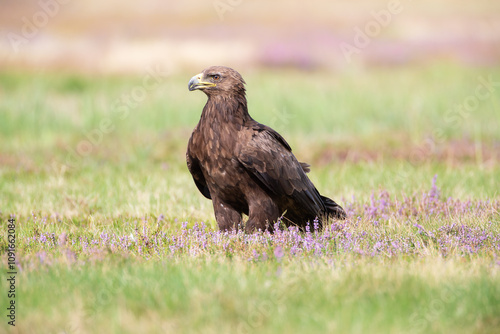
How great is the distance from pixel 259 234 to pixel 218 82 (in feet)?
5.01

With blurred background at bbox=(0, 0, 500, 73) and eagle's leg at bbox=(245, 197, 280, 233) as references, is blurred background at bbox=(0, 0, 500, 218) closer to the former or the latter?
blurred background at bbox=(0, 0, 500, 73)

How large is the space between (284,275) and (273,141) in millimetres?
1869

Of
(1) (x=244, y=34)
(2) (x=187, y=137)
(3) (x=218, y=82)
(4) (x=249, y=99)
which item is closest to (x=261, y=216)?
(3) (x=218, y=82)

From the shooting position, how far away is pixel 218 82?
246 inches

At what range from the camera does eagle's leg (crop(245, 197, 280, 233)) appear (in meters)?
6.10

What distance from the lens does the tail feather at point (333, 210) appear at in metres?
6.72

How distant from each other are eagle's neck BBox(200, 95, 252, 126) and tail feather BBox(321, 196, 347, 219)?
1318 millimetres

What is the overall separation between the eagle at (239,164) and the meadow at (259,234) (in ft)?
1.18

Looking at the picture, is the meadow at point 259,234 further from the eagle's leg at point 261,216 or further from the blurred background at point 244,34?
the blurred background at point 244,34

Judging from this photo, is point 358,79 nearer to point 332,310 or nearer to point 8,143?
point 8,143

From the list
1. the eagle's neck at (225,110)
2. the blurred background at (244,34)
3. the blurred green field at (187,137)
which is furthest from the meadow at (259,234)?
the blurred background at (244,34)

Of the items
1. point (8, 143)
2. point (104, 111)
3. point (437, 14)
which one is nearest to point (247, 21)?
point (437, 14)

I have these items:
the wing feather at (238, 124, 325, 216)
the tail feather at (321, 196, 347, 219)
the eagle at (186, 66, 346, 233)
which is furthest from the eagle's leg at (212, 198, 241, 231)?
the tail feather at (321, 196, 347, 219)

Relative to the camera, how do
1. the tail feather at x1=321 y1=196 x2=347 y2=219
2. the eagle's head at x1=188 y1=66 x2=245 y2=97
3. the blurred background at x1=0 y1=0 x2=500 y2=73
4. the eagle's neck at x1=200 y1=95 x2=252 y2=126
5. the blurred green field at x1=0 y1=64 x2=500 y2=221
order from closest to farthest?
the eagle's neck at x1=200 y1=95 x2=252 y2=126
the eagle's head at x1=188 y1=66 x2=245 y2=97
the tail feather at x1=321 y1=196 x2=347 y2=219
the blurred green field at x1=0 y1=64 x2=500 y2=221
the blurred background at x1=0 y1=0 x2=500 y2=73
